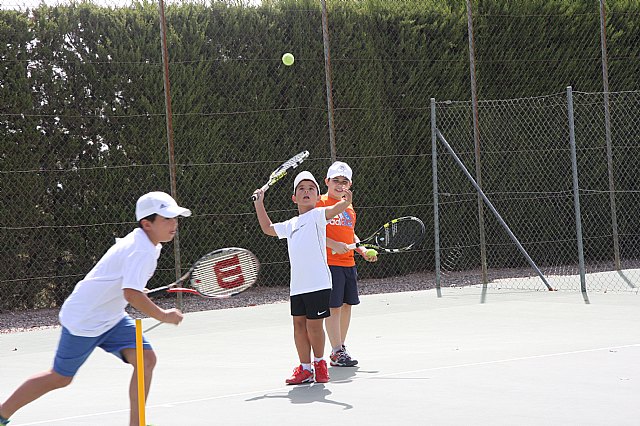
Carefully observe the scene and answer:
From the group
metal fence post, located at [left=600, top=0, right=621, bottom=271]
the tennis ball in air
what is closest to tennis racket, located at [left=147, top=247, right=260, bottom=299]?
the tennis ball in air

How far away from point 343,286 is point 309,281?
32.1 inches

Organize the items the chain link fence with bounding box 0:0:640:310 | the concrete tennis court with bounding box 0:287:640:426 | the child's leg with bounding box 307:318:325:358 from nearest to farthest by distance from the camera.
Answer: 1. the concrete tennis court with bounding box 0:287:640:426
2. the child's leg with bounding box 307:318:325:358
3. the chain link fence with bounding box 0:0:640:310

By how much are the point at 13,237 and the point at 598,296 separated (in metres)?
5.81

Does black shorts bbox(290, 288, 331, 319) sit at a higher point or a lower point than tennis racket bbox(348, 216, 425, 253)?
lower

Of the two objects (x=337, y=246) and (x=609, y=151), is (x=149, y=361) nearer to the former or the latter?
(x=337, y=246)

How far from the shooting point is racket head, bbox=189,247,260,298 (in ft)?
18.2

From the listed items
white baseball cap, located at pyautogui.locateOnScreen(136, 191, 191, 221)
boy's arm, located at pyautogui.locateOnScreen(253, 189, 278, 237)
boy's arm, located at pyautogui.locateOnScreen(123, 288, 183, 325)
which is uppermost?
white baseball cap, located at pyautogui.locateOnScreen(136, 191, 191, 221)

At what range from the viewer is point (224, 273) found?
18.5 feet

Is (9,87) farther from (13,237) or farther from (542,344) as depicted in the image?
(542,344)

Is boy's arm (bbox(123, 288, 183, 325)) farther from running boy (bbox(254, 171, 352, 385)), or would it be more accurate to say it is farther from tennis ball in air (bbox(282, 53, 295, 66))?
tennis ball in air (bbox(282, 53, 295, 66))

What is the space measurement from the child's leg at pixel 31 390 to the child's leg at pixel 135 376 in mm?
324

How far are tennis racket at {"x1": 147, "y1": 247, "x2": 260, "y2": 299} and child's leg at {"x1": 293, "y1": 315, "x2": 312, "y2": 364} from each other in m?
1.05

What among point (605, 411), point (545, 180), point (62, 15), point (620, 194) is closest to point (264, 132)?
point (62, 15)

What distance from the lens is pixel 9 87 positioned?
10594 mm
